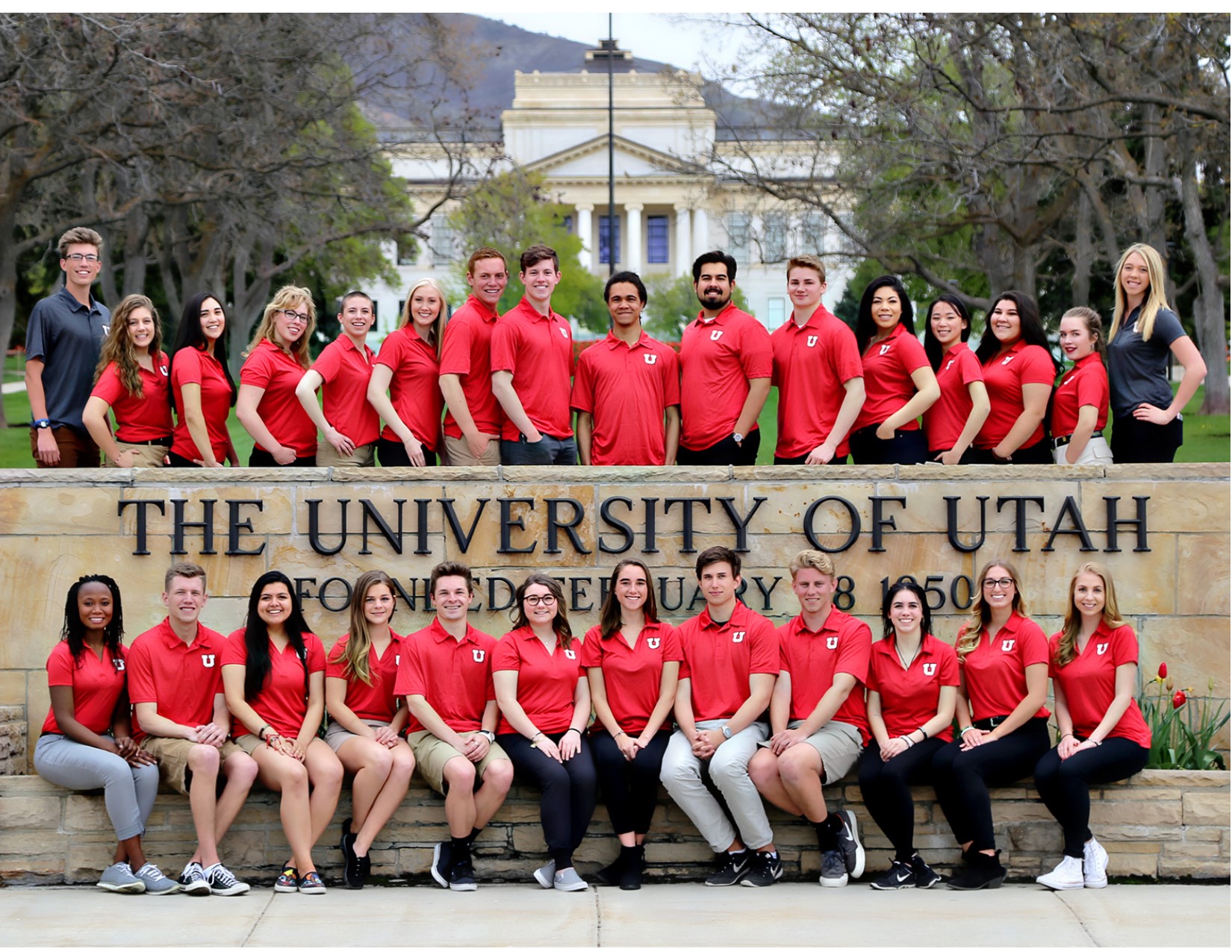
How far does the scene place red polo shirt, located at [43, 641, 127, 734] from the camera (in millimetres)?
6633

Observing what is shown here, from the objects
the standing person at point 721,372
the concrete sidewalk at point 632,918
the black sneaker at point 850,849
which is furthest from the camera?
the standing person at point 721,372

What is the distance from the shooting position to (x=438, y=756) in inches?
260

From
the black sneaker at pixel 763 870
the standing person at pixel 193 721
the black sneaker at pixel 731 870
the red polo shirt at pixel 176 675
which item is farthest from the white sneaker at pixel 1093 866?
the red polo shirt at pixel 176 675

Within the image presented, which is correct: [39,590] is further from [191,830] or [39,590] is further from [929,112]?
[929,112]

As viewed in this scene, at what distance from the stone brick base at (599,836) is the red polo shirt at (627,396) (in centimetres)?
199

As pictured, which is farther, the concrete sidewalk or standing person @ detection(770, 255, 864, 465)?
standing person @ detection(770, 255, 864, 465)

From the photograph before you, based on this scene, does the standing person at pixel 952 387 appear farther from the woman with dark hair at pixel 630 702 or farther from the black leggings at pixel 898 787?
the woman with dark hair at pixel 630 702

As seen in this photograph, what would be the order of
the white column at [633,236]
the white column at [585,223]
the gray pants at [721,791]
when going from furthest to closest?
the white column at [633,236], the white column at [585,223], the gray pants at [721,791]

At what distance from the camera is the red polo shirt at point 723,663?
684cm

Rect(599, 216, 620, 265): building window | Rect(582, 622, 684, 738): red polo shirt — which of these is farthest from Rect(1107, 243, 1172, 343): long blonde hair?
Rect(599, 216, 620, 265): building window

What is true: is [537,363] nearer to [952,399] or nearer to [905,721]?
[952,399]

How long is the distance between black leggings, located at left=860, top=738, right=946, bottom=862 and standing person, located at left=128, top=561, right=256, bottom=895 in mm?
2792

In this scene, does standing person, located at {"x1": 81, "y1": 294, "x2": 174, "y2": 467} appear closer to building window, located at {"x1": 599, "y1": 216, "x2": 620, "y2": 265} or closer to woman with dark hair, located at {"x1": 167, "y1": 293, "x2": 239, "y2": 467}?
woman with dark hair, located at {"x1": 167, "y1": 293, "x2": 239, "y2": 467}

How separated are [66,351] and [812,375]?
4.01 m
